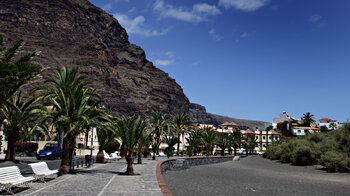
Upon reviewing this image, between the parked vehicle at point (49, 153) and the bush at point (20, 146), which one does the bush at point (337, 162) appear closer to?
the parked vehicle at point (49, 153)

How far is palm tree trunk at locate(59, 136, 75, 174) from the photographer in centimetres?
1736

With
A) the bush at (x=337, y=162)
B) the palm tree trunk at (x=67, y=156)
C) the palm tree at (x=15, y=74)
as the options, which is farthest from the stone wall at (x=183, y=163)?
the bush at (x=337, y=162)

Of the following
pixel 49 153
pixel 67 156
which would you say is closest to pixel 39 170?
pixel 67 156

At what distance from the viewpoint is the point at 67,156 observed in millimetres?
17578

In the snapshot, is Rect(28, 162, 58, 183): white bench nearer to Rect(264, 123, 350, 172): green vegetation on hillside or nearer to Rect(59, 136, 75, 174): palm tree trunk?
Rect(59, 136, 75, 174): palm tree trunk

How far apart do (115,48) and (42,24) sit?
4343 centimetres

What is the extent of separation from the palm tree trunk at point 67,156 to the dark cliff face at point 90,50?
129m

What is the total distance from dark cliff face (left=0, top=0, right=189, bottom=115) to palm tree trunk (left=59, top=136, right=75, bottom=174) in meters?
129

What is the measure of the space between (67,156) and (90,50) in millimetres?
151112

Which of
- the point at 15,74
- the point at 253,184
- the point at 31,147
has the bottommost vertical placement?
the point at 253,184

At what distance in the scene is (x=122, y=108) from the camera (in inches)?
5906

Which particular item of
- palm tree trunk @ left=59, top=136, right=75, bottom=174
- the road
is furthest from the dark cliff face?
palm tree trunk @ left=59, top=136, right=75, bottom=174

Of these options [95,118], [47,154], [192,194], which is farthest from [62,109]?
[47,154]

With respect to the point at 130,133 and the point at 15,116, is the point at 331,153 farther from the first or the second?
the point at 15,116
